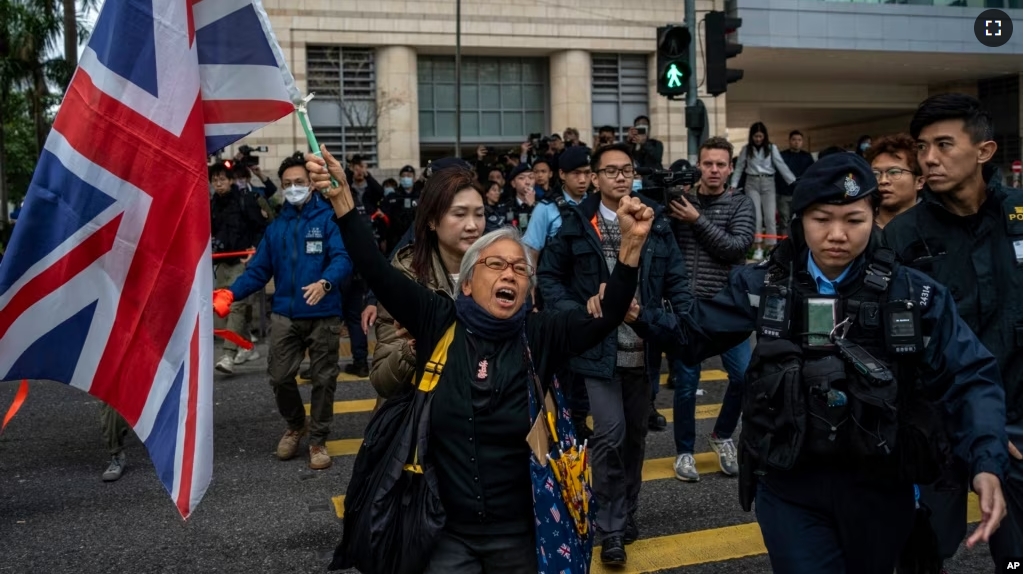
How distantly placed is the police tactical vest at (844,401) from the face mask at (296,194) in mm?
4216

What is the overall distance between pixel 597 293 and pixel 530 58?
23.5 m

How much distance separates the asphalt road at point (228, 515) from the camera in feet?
15.8

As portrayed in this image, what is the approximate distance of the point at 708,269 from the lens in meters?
6.25

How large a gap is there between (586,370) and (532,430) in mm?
1742

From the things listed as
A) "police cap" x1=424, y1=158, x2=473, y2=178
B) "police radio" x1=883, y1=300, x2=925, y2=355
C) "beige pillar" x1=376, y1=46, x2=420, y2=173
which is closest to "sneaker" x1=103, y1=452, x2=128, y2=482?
"police cap" x1=424, y1=158, x2=473, y2=178

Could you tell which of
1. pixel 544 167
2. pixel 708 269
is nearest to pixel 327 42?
pixel 544 167

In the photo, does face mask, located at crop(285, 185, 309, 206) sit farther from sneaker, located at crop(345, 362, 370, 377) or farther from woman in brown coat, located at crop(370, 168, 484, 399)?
sneaker, located at crop(345, 362, 370, 377)

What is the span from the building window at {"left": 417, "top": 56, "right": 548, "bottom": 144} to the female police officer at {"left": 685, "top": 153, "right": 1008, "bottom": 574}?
24.1 metres

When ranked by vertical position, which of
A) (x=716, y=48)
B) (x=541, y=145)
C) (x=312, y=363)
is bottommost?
(x=312, y=363)

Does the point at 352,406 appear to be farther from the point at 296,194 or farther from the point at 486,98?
the point at 486,98

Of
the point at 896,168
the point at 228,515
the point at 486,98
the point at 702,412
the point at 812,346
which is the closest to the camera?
the point at 812,346

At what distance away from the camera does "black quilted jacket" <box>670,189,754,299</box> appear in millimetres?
6039

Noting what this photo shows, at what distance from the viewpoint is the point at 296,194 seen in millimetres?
6570

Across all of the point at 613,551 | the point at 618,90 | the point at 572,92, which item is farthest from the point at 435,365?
the point at 618,90
